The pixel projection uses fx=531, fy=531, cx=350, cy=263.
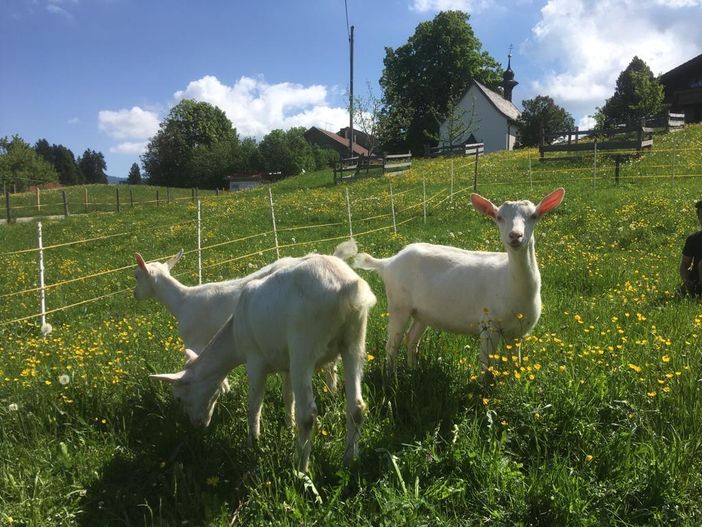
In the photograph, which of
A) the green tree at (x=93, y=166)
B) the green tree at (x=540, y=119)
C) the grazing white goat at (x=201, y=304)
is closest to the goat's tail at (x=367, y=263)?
the grazing white goat at (x=201, y=304)

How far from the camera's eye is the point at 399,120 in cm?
5162

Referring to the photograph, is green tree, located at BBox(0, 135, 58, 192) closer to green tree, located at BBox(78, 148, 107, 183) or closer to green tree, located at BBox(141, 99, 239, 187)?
green tree, located at BBox(141, 99, 239, 187)

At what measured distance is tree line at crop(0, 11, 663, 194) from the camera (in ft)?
157

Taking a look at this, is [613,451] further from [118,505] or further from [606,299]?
[606,299]

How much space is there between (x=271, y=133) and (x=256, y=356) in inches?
3054

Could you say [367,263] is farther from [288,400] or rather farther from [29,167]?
[29,167]

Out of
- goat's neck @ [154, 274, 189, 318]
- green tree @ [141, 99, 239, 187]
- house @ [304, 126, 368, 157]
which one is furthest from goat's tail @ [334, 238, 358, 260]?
house @ [304, 126, 368, 157]

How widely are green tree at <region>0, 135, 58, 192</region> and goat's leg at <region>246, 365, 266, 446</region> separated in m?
77.2

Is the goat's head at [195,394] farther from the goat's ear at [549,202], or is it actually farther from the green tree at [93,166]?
the green tree at [93,166]

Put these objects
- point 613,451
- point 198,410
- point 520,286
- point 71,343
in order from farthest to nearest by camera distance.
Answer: point 71,343 < point 520,286 < point 198,410 < point 613,451

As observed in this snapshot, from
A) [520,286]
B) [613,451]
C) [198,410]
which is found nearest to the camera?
[613,451]

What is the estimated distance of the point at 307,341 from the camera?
3.43 metres

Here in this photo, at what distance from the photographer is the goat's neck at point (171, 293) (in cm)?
612

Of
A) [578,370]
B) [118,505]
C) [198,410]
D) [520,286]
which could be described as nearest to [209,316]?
[198,410]
